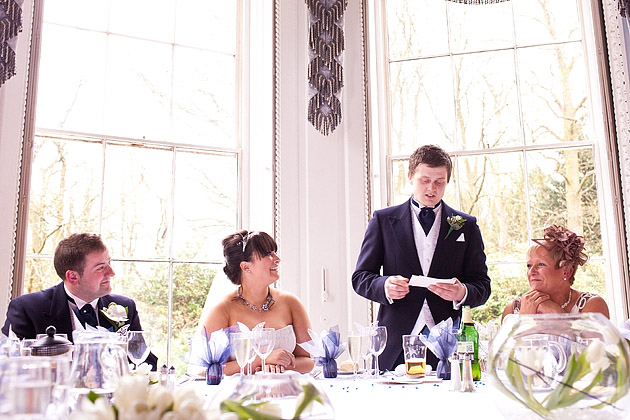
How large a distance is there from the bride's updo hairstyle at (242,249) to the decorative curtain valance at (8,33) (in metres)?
1.45

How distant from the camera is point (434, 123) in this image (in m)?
4.13

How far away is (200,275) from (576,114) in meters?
2.52

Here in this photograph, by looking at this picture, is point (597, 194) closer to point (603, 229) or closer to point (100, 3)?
point (603, 229)

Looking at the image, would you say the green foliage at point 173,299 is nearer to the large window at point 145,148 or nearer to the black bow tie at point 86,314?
the large window at point 145,148

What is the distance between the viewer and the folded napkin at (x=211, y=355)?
2.08 metres

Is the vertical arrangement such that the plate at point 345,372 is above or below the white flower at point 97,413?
below

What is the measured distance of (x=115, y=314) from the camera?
2.57 m

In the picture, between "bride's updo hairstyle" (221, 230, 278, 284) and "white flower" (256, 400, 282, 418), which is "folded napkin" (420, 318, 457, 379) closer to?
"bride's updo hairstyle" (221, 230, 278, 284)

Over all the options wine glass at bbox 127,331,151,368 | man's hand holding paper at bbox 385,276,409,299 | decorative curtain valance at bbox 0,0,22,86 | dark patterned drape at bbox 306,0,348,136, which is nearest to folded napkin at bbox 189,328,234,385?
wine glass at bbox 127,331,151,368

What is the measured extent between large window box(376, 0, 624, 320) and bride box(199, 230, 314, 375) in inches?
54.8

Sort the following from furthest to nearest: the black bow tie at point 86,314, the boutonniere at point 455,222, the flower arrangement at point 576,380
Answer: the boutonniere at point 455,222
the black bow tie at point 86,314
the flower arrangement at point 576,380

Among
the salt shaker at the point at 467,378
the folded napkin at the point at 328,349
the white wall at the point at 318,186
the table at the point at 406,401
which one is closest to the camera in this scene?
the table at the point at 406,401

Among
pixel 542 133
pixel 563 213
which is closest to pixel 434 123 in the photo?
pixel 542 133

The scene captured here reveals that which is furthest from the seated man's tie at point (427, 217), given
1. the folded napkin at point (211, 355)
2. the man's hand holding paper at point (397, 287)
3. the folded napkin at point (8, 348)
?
the folded napkin at point (8, 348)
